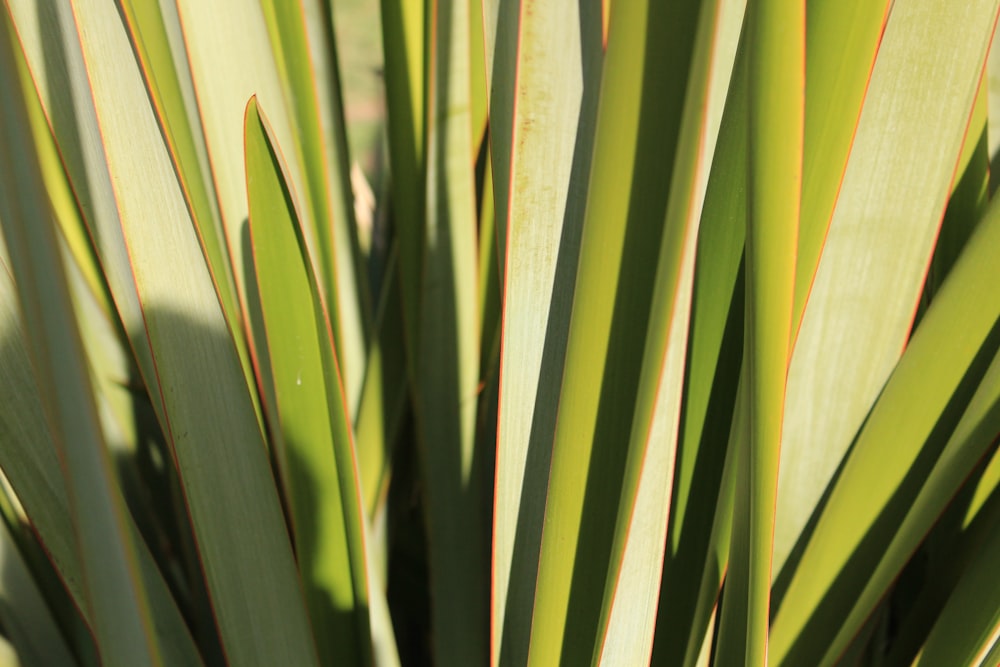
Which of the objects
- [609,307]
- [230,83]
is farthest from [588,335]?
[230,83]

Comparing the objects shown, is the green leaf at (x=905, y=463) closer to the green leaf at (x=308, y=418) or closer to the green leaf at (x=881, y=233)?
the green leaf at (x=881, y=233)

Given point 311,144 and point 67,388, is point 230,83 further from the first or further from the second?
point 67,388

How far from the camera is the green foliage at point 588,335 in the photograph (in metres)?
0.19

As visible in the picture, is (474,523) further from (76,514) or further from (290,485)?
(76,514)

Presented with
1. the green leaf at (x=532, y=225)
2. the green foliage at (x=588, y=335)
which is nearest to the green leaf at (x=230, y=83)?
the green foliage at (x=588, y=335)

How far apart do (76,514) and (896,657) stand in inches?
16.0

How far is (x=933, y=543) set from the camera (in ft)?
1.36

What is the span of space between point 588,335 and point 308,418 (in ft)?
0.39

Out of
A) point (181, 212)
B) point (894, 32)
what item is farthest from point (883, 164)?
point (181, 212)

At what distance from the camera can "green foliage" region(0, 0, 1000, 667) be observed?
0.63ft

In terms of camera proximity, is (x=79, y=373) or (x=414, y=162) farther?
(x=414, y=162)

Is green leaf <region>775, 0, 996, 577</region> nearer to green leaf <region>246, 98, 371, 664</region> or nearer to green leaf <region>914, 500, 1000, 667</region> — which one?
green leaf <region>914, 500, 1000, 667</region>

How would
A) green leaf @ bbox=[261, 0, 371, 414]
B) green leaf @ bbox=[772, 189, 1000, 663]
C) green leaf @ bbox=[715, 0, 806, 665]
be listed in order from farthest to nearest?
1. green leaf @ bbox=[261, 0, 371, 414]
2. green leaf @ bbox=[772, 189, 1000, 663]
3. green leaf @ bbox=[715, 0, 806, 665]

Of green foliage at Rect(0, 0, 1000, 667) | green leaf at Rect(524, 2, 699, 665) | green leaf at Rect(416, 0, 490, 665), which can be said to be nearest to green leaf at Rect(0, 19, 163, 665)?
green foliage at Rect(0, 0, 1000, 667)
